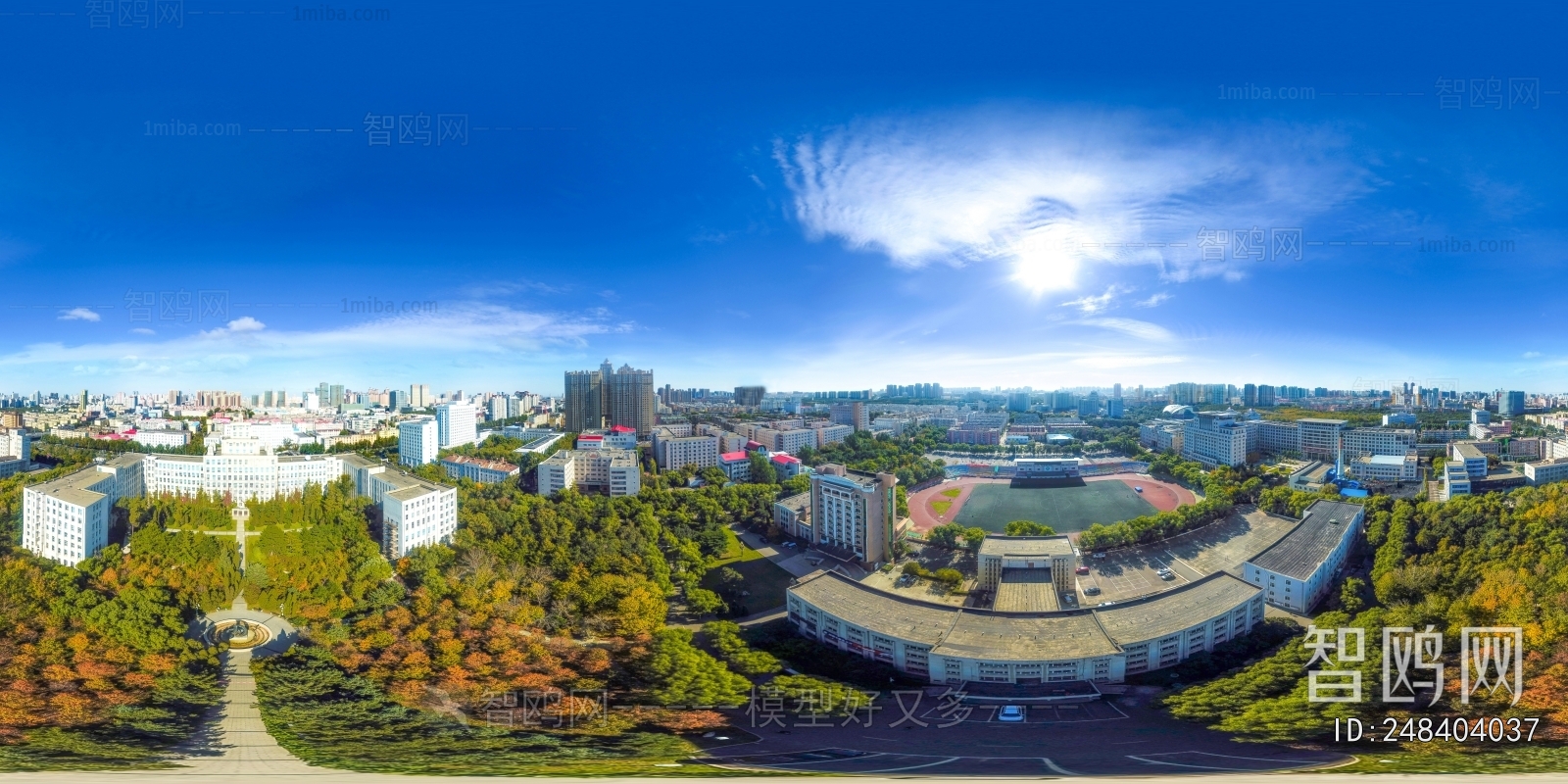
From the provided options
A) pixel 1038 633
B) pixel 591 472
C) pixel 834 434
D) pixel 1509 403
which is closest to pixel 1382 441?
pixel 1509 403

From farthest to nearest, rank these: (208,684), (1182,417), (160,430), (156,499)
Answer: (160,430) → (156,499) → (1182,417) → (208,684)

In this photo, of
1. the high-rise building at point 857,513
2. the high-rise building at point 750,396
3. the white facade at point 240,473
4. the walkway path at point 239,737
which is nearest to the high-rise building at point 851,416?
the high-rise building at point 857,513

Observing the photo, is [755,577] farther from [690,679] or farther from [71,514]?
[71,514]

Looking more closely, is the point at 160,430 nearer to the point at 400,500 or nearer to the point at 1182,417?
the point at 400,500

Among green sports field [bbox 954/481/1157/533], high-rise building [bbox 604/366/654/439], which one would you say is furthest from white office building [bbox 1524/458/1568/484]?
high-rise building [bbox 604/366/654/439]

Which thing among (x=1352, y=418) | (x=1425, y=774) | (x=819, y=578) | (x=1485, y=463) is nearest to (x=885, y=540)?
(x=819, y=578)

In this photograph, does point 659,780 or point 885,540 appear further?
point 885,540

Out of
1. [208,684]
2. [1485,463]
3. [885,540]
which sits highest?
[1485,463]

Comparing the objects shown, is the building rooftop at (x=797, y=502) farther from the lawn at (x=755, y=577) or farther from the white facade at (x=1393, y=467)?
the white facade at (x=1393, y=467)
